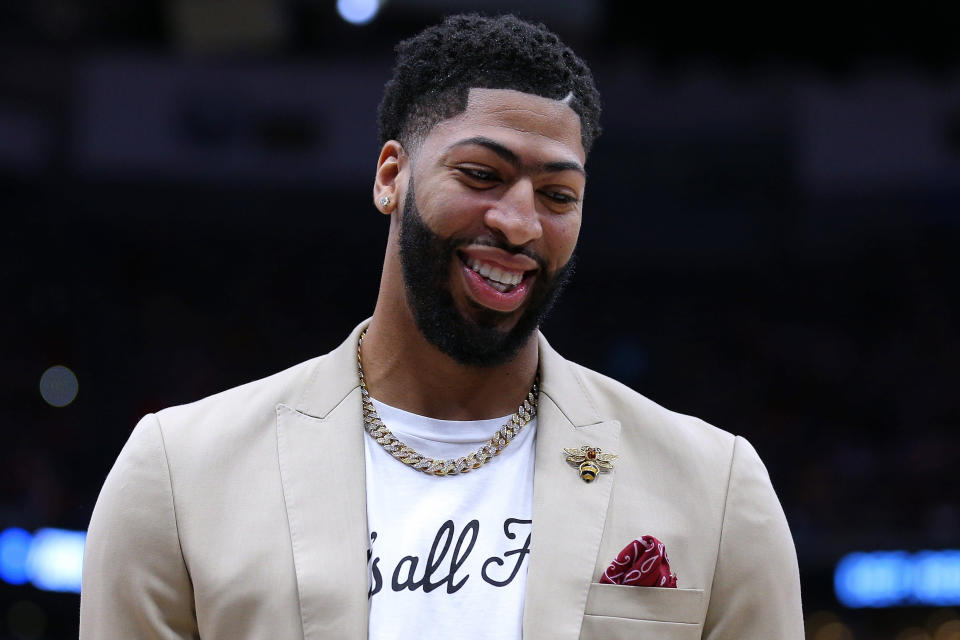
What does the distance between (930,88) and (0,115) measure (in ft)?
22.7

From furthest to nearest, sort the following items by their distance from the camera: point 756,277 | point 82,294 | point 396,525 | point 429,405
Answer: point 756,277
point 82,294
point 429,405
point 396,525

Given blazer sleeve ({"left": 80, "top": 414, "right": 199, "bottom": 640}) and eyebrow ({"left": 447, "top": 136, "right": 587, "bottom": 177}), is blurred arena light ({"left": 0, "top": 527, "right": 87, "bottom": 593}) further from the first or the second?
eyebrow ({"left": 447, "top": 136, "right": 587, "bottom": 177})

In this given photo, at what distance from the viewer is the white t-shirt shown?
1762mm

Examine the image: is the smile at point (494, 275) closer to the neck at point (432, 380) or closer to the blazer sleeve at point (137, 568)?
the neck at point (432, 380)

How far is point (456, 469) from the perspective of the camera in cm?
190

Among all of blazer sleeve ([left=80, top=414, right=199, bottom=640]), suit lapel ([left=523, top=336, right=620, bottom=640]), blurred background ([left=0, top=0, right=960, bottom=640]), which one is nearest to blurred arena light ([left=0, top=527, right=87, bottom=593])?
blurred background ([left=0, top=0, right=960, bottom=640])

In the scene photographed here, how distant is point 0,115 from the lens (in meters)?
8.34

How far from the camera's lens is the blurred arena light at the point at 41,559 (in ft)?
24.6

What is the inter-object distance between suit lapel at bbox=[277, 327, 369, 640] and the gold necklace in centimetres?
3

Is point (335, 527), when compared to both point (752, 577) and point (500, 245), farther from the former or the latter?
point (752, 577)

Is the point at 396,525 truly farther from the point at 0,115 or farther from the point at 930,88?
the point at 930,88

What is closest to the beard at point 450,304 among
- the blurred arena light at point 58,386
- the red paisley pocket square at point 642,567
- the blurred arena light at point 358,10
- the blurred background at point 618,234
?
the red paisley pocket square at point 642,567

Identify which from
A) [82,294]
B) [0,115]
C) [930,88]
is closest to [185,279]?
[82,294]

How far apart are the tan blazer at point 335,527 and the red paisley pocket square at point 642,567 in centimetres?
1
